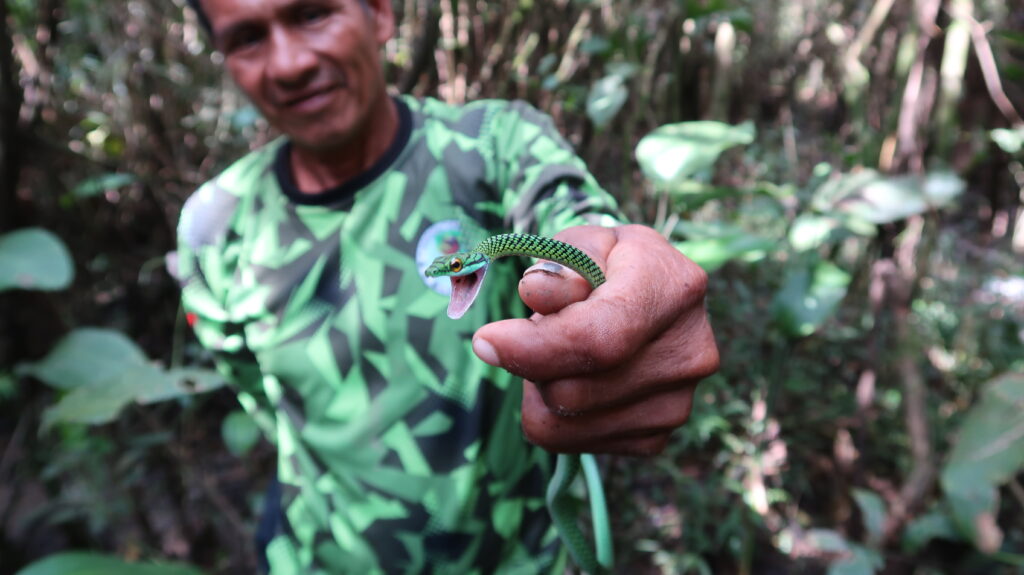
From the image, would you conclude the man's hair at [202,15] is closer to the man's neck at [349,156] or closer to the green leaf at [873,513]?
the man's neck at [349,156]

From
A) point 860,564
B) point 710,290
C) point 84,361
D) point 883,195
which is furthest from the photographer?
point 710,290

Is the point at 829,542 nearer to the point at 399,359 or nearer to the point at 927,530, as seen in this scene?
the point at 927,530

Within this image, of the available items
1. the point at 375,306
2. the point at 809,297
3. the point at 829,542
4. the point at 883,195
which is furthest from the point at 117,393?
the point at 829,542

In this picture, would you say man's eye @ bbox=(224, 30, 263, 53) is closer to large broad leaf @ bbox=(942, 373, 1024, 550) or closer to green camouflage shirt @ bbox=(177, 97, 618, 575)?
green camouflage shirt @ bbox=(177, 97, 618, 575)

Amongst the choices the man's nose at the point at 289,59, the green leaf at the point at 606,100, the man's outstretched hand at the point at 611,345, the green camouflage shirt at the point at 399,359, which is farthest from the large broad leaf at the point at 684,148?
the man's nose at the point at 289,59

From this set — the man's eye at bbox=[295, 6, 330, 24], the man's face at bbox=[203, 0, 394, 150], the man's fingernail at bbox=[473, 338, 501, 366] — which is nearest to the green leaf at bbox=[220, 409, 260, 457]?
the man's face at bbox=[203, 0, 394, 150]

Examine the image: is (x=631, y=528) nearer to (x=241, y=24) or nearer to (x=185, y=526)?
(x=185, y=526)
